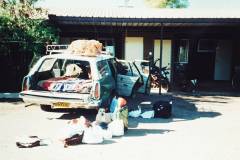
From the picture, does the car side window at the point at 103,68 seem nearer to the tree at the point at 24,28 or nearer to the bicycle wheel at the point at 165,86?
the tree at the point at 24,28

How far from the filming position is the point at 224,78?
63.5 ft

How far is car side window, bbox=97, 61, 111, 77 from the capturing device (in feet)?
30.2

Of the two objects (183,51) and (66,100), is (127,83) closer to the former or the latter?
(66,100)

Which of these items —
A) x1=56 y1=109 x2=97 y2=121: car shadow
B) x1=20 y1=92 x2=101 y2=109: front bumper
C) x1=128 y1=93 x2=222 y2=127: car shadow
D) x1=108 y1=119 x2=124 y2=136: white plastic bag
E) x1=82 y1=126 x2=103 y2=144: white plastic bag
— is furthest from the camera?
x1=128 y1=93 x2=222 y2=127: car shadow

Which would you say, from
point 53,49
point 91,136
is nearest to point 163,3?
point 53,49

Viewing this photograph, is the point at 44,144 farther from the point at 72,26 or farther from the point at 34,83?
A: the point at 72,26

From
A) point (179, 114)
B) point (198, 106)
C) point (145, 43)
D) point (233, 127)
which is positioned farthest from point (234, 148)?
point (145, 43)

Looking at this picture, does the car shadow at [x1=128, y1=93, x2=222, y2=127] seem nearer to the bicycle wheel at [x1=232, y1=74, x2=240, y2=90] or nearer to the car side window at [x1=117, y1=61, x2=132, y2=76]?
the car side window at [x1=117, y1=61, x2=132, y2=76]

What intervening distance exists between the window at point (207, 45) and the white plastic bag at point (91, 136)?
1323 centimetres

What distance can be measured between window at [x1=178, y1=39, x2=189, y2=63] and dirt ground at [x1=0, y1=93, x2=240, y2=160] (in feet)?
23.8

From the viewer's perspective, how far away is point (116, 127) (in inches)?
305

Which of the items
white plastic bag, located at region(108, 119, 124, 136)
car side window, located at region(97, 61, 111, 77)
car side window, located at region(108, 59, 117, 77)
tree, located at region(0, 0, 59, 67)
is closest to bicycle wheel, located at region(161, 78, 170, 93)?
car side window, located at region(108, 59, 117, 77)

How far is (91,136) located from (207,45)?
13.6 metres

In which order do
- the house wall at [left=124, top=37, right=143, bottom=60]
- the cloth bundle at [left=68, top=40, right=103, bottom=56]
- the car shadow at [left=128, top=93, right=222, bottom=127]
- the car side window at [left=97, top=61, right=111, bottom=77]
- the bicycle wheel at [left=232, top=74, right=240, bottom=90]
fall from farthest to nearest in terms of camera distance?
the house wall at [left=124, top=37, right=143, bottom=60] → the bicycle wheel at [left=232, top=74, right=240, bottom=90] → the cloth bundle at [left=68, top=40, right=103, bottom=56] → the car shadow at [left=128, top=93, right=222, bottom=127] → the car side window at [left=97, top=61, right=111, bottom=77]
